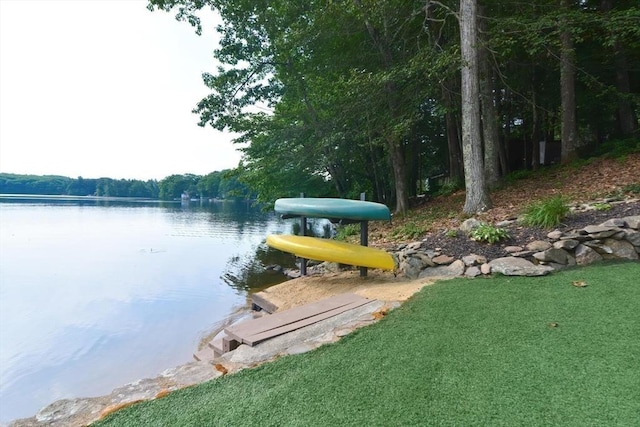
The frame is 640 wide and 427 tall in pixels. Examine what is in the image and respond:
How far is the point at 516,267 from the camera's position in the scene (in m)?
3.83

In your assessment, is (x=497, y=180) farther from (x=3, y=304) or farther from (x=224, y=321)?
(x=3, y=304)

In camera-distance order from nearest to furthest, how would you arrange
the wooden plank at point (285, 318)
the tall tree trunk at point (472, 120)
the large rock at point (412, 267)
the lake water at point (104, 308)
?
the wooden plank at point (285, 318), the lake water at point (104, 308), the large rock at point (412, 267), the tall tree trunk at point (472, 120)

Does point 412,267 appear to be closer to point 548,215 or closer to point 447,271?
point 447,271

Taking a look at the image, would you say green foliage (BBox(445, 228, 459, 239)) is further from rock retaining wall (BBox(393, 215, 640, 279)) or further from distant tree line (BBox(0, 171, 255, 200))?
distant tree line (BBox(0, 171, 255, 200))

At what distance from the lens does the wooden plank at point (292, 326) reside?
2725 millimetres

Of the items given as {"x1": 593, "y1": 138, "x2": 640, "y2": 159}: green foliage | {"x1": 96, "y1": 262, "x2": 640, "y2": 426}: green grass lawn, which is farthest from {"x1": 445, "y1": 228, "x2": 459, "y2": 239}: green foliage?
{"x1": 593, "y1": 138, "x2": 640, "y2": 159}: green foliage

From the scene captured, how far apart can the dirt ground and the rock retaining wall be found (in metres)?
0.66

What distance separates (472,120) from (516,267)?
128 inches

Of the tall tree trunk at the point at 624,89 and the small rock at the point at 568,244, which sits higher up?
the tall tree trunk at the point at 624,89

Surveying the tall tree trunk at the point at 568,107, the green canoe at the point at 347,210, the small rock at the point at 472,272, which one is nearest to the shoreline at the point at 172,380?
the small rock at the point at 472,272

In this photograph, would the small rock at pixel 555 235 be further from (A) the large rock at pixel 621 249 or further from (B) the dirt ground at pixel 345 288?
(B) the dirt ground at pixel 345 288

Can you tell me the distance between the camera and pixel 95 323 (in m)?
6.00

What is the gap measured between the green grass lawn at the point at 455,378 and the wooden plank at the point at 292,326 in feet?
1.43

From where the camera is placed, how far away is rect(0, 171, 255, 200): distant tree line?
3196 inches
